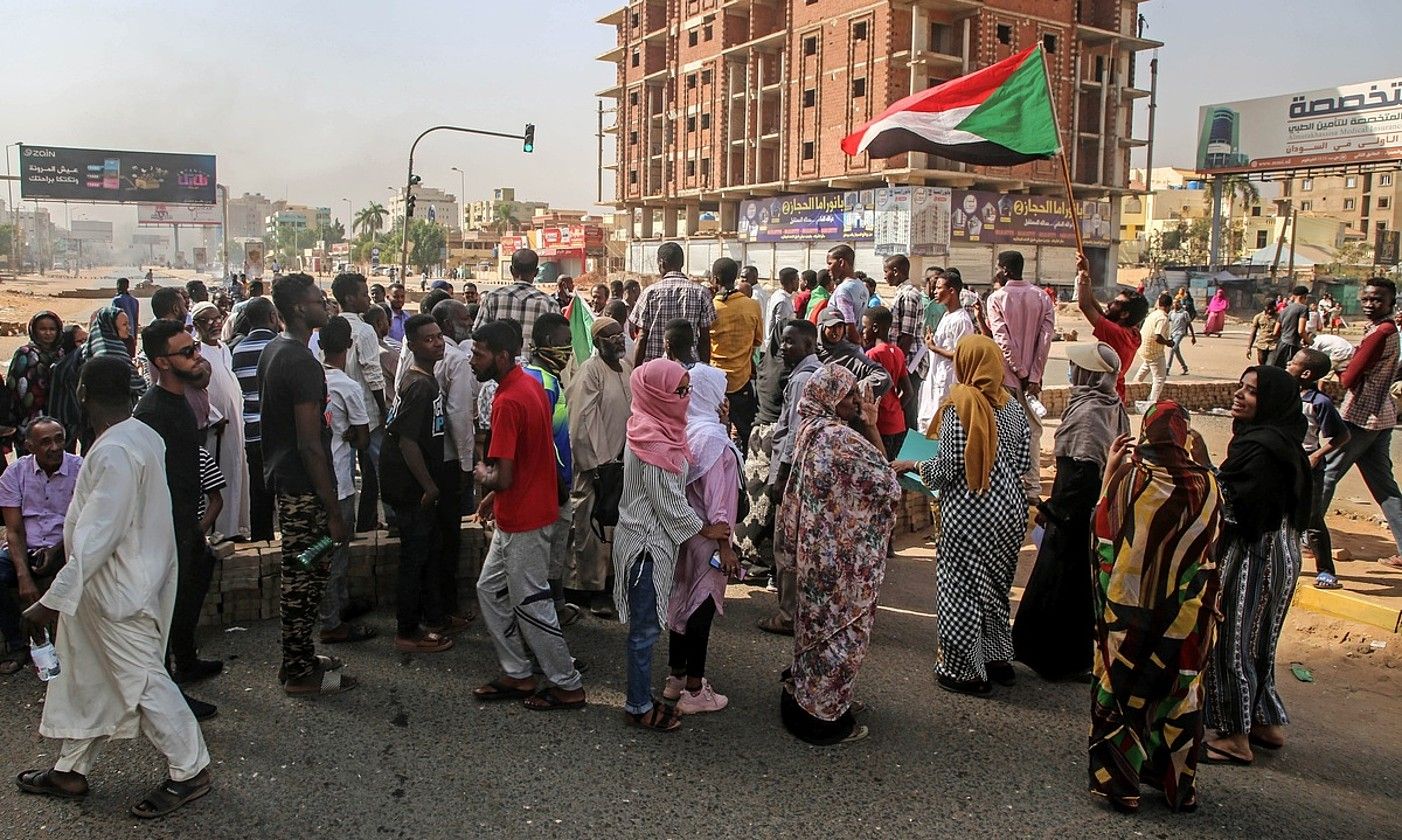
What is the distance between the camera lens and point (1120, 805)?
374cm

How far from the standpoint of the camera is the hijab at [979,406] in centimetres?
467

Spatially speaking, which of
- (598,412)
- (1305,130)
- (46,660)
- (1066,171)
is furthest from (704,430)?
(1305,130)

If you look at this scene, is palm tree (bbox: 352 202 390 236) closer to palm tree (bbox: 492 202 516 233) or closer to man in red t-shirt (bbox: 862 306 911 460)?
palm tree (bbox: 492 202 516 233)

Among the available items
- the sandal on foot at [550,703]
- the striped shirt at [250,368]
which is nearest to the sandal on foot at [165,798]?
the sandal on foot at [550,703]

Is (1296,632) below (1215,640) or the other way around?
below

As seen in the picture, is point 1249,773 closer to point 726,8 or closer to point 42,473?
point 42,473

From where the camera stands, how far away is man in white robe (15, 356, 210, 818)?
350 centimetres

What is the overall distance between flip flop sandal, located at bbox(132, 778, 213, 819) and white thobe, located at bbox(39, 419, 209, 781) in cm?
5

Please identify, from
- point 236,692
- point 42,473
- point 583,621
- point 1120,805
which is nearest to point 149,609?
point 236,692

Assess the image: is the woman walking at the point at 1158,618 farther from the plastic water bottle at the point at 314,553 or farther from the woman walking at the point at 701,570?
the plastic water bottle at the point at 314,553

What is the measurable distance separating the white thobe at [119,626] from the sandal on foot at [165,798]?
1.9 inches

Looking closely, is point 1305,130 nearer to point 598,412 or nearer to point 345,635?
point 598,412

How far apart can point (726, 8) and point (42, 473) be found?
166 feet

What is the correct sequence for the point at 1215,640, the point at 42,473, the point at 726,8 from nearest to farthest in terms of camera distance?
1. the point at 1215,640
2. the point at 42,473
3. the point at 726,8
